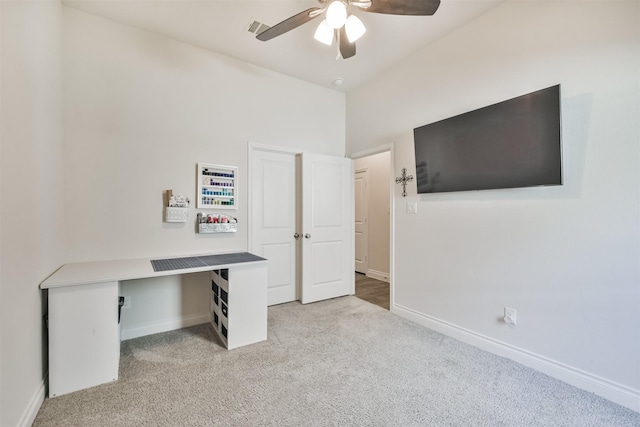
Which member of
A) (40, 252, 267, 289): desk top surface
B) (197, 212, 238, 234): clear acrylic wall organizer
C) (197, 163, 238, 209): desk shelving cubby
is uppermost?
(197, 163, 238, 209): desk shelving cubby

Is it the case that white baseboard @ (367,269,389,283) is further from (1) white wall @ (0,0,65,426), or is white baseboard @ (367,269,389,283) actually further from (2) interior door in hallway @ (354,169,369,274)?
(1) white wall @ (0,0,65,426)

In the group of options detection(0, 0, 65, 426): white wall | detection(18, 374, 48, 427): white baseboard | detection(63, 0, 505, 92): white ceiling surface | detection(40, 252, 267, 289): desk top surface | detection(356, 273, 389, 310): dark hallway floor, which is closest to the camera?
detection(0, 0, 65, 426): white wall

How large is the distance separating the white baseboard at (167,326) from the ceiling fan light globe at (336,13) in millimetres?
2985

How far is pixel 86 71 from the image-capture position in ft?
7.82

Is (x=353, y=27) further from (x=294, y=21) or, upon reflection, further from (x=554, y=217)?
(x=554, y=217)

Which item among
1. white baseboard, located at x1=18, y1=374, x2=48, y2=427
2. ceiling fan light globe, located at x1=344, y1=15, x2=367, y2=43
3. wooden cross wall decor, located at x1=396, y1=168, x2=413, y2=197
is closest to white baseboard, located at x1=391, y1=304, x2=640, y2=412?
wooden cross wall decor, located at x1=396, y1=168, x2=413, y2=197

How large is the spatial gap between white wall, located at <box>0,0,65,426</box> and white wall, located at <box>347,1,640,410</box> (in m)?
3.10

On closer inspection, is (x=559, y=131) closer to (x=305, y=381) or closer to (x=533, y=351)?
(x=533, y=351)

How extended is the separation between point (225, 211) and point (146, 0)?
1.97 meters

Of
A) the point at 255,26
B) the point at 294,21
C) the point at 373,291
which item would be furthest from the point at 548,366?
the point at 255,26

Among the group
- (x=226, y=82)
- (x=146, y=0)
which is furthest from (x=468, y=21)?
(x=146, y=0)

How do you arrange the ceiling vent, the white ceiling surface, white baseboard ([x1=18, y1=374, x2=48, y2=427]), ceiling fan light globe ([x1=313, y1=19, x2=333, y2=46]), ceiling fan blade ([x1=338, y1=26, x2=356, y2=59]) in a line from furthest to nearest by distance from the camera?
the ceiling vent
the white ceiling surface
ceiling fan blade ([x1=338, y1=26, x2=356, y2=59])
ceiling fan light globe ([x1=313, y1=19, x2=333, y2=46])
white baseboard ([x1=18, y1=374, x2=48, y2=427])

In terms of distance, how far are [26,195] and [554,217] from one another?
3.47 m

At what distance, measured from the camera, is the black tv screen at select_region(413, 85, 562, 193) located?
1942 millimetres
